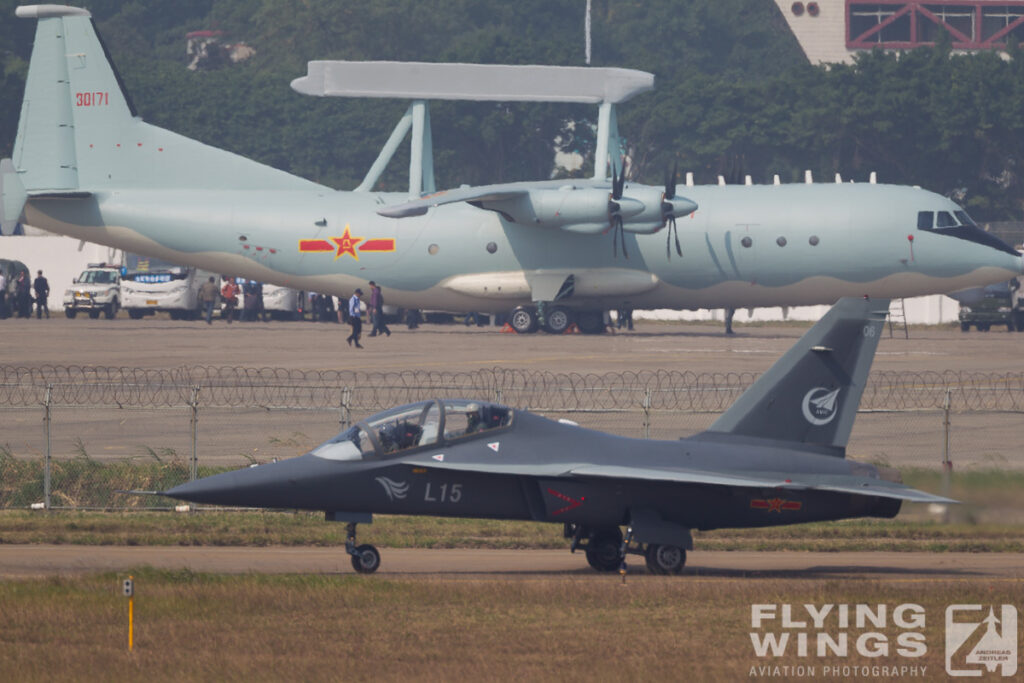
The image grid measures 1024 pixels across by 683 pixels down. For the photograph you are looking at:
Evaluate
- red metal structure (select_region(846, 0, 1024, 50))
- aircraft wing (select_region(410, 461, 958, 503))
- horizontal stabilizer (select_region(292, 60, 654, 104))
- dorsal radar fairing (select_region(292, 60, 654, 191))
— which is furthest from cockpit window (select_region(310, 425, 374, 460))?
A: red metal structure (select_region(846, 0, 1024, 50))

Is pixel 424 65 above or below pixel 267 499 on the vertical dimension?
above

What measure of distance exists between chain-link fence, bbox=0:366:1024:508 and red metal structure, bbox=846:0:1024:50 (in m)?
114

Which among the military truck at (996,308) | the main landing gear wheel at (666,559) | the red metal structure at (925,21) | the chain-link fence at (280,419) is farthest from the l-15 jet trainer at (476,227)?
the red metal structure at (925,21)

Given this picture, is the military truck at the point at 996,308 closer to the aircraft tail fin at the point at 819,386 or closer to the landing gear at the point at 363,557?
the aircraft tail fin at the point at 819,386

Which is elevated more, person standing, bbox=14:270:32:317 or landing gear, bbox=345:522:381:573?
person standing, bbox=14:270:32:317

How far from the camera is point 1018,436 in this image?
92.3 feet

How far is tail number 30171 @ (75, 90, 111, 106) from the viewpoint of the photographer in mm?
54281

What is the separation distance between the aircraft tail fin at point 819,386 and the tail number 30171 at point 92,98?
40.9 meters

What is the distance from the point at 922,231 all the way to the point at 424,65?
864 inches

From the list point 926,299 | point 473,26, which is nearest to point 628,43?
point 473,26

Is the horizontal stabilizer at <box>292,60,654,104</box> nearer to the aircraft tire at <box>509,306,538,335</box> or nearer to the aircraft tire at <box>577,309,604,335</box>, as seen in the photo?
the aircraft tire at <box>509,306,538,335</box>

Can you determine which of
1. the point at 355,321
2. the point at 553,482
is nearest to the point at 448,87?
the point at 355,321

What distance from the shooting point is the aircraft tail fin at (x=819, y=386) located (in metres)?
18.4

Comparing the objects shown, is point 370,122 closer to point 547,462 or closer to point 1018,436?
point 1018,436
